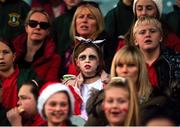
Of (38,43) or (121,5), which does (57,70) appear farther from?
(121,5)

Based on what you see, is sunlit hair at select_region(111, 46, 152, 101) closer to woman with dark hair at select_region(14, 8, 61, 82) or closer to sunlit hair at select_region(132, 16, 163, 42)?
sunlit hair at select_region(132, 16, 163, 42)

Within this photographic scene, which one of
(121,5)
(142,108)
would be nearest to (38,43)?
(121,5)

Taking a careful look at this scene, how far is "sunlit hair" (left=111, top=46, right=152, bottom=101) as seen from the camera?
7.41 meters

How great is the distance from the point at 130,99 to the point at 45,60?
2.41m

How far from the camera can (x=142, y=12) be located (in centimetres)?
884

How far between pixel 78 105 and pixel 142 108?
1125 mm

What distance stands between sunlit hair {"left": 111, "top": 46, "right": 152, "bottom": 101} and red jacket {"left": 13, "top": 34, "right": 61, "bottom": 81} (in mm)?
1371

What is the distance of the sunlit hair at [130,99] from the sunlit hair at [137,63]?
51 centimetres

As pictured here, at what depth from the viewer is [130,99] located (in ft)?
22.0

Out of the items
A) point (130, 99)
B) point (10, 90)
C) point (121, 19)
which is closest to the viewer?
point (130, 99)

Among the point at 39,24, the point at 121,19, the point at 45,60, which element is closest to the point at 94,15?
the point at 121,19

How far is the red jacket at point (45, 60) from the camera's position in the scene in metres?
8.78

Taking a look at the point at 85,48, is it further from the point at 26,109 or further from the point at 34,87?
the point at 26,109

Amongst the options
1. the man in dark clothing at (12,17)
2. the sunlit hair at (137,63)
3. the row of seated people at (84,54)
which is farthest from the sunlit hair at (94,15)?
the sunlit hair at (137,63)
